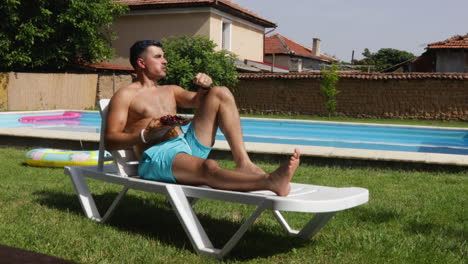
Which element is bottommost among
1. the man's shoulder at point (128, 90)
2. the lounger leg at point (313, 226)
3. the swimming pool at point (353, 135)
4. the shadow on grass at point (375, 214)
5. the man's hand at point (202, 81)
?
the swimming pool at point (353, 135)

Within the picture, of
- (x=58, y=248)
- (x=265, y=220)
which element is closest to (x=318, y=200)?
(x=265, y=220)

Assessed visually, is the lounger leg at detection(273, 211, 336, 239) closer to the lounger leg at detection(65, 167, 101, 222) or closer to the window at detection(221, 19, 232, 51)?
the lounger leg at detection(65, 167, 101, 222)

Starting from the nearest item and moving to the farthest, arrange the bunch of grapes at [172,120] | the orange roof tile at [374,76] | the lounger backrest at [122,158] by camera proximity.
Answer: the bunch of grapes at [172,120] → the lounger backrest at [122,158] → the orange roof tile at [374,76]

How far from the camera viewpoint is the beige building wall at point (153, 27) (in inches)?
901

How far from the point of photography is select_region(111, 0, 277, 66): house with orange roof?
2278 centimetres

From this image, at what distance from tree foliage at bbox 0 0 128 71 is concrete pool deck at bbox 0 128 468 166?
11.7m

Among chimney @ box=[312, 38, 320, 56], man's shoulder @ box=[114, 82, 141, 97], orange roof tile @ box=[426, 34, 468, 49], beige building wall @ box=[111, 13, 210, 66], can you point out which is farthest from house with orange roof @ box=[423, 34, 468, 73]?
man's shoulder @ box=[114, 82, 141, 97]

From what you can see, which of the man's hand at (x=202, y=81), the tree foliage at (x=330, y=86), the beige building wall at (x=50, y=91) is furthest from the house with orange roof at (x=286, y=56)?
the man's hand at (x=202, y=81)

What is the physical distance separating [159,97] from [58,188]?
1926mm

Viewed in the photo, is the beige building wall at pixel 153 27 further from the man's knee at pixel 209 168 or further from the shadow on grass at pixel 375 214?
the man's knee at pixel 209 168

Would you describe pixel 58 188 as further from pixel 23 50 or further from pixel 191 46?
pixel 23 50

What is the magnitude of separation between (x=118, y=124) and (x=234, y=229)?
45.0 inches

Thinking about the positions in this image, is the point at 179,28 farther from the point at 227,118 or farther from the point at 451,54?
the point at 227,118

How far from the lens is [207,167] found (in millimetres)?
3334
